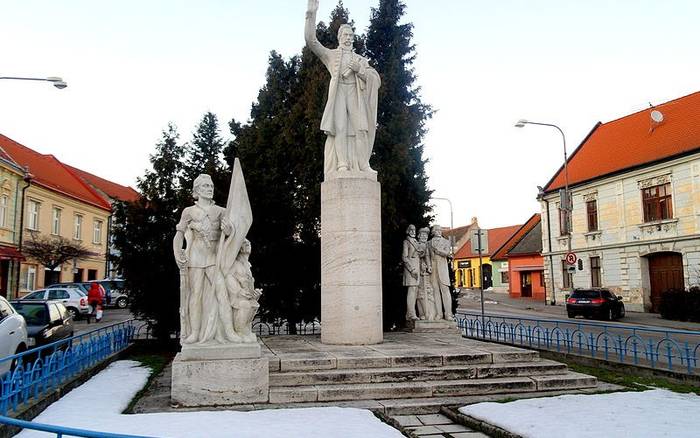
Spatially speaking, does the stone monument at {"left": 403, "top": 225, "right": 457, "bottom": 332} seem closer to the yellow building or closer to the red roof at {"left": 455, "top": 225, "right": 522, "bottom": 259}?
the yellow building

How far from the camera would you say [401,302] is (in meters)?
14.9

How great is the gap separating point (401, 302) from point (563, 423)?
8829mm

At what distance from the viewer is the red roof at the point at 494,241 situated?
61781 mm

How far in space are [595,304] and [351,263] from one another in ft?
60.8

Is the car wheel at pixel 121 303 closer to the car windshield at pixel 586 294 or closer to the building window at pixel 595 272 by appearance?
the car windshield at pixel 586 294

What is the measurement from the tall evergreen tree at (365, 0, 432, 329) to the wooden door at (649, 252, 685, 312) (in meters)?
16.9

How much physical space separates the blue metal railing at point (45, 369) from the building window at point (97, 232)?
32547 millimetres

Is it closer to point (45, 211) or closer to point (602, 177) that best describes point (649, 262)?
point (602, 177)

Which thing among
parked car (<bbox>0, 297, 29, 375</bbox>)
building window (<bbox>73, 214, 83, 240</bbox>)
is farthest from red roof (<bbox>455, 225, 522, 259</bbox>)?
parked car (<bbox>0, 297, 29, 375</bbox>)

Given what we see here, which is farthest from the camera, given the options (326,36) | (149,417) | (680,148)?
(680,148)

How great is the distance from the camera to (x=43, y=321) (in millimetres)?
12641

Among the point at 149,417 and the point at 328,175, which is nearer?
the point at 149,417

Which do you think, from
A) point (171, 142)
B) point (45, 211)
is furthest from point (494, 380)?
point (45, 211)

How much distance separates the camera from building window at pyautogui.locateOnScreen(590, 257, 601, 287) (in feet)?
104
